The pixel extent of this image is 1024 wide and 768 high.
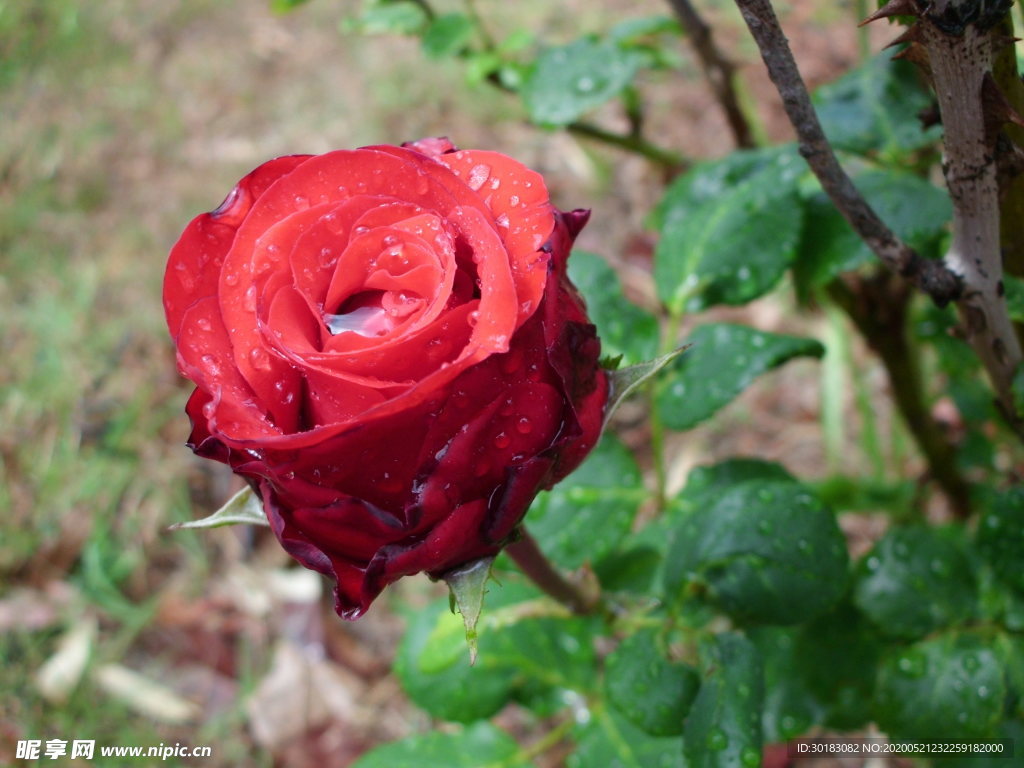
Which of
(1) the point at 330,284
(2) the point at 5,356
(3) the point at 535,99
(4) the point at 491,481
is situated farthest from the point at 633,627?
(2) the point at 5,356

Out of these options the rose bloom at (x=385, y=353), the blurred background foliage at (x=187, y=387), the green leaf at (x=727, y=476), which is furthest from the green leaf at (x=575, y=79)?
the rose bloom at (x=385, y=353)

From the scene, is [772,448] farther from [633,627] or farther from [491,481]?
[491,481]

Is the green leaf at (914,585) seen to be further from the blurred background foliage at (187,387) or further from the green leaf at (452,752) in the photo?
the green leaf at (452,752)

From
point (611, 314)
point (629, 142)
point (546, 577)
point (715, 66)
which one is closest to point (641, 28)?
point (715, 66)

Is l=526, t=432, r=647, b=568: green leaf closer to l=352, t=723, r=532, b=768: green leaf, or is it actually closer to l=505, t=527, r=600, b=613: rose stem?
l=505, t=527, r=600, b=613: rose stem

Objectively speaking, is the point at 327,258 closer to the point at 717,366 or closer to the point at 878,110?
the point at 717,366

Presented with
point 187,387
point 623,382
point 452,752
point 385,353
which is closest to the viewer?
point 385,353
